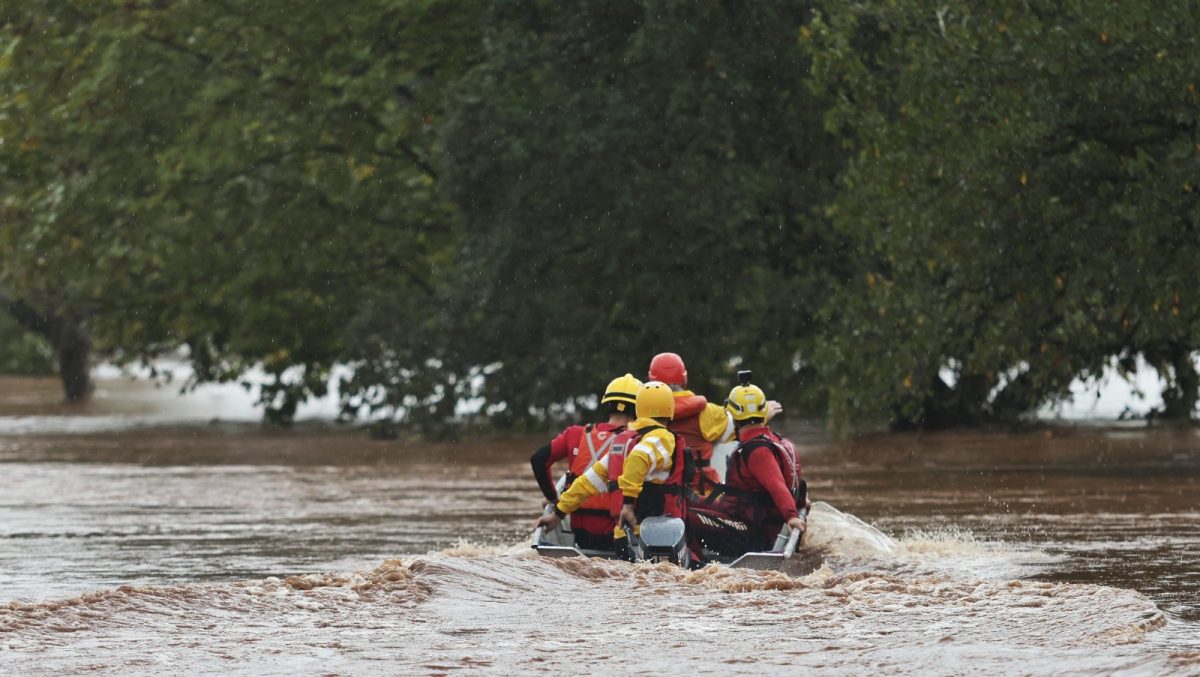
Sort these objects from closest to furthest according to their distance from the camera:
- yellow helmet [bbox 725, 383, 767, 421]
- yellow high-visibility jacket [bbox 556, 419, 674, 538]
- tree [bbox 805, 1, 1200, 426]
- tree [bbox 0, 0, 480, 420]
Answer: yellow high-visibility jacket [bbox 556, 419, 674, 538] < yellow helmet [bbox 725, 383, 767, 421] < tree [bbox 805, 1, 1200, 426] < tree [bbox 0, 0, 480, 420]

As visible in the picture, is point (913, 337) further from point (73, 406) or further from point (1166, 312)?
point (73, 406)

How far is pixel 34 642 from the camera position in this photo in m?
11.9

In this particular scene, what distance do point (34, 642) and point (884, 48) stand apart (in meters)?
17.1

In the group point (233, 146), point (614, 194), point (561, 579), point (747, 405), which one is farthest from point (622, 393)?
point (233, 146)

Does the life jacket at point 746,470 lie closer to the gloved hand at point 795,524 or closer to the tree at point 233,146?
the gloved hand at point 795,524

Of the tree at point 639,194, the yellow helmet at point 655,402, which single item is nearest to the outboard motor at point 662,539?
the yellow helmet at point 655,402

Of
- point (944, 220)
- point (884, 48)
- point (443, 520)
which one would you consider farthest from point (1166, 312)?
point (443, 520)

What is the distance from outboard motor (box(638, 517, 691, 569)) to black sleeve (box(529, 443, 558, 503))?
851 mm

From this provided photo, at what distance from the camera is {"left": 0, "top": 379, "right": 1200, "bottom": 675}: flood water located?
11344 millimetres

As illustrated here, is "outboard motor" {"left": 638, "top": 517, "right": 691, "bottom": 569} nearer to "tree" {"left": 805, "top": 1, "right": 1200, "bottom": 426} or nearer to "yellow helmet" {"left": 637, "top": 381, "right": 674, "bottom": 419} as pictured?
"yellow helmet" {"left": 637, "top": 381, "right": 674, "bottom": 419}

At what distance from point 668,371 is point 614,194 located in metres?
16.8

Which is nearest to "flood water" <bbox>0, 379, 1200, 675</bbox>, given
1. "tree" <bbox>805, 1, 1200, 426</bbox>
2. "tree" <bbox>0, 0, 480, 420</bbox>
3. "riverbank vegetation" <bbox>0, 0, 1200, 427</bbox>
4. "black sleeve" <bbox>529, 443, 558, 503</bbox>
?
"black sleeve" <bbox>529, 443, 558, 503</bbox>

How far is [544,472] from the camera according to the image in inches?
598

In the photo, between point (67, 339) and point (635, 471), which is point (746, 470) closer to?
point (635, 471)
